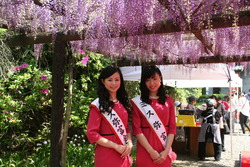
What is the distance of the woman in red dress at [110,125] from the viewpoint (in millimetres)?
2059

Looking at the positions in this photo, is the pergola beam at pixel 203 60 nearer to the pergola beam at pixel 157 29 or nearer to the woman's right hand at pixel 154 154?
the pergola beam at pixel 157 29

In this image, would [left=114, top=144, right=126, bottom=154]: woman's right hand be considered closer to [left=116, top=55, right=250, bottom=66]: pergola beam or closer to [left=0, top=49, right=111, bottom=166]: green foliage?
[left=0, top=49, right=111, bottom=166]: green foliage

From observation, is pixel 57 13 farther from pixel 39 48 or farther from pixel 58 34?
pixel 39 48

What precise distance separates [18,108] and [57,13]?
88.3 inches

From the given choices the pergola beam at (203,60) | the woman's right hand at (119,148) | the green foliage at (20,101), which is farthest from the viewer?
the green foliage at (20,101)

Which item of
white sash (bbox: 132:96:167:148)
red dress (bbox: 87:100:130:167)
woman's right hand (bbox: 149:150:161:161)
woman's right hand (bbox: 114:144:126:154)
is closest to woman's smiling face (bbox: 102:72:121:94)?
red dress (bbox: 87:100:130:167)

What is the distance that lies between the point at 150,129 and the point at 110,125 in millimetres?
369

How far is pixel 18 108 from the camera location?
4344 mm

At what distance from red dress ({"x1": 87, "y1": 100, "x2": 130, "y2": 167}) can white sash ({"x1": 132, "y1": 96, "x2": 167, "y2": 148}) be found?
0.68 feet

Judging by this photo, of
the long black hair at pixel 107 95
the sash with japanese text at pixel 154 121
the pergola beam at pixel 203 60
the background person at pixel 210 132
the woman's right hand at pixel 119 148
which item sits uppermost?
the pergola beam at pixel 203 60

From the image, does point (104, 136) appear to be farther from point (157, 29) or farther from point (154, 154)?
point (157, 29)

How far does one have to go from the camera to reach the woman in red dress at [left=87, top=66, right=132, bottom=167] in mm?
2059

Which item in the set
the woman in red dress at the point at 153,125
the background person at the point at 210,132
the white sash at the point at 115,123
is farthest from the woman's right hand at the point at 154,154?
the background person at the point at 210,132

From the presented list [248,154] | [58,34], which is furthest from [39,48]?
[248,154]
